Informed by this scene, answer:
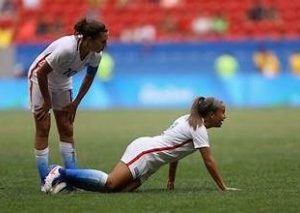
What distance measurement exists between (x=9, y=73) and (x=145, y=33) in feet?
18.5

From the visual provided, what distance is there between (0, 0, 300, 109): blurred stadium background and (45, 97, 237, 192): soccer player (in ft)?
58.6

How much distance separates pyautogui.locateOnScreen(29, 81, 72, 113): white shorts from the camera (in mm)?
10281

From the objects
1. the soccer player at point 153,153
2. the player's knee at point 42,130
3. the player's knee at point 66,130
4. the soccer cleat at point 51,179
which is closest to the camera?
the soccer player at point 153,153

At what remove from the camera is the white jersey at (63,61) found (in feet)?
32.8

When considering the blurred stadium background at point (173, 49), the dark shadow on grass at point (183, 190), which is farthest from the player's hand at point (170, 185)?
the blurred stadium background at point (173, 49)

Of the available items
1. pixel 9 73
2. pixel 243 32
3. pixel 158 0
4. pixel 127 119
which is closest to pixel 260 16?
pixel 243 32

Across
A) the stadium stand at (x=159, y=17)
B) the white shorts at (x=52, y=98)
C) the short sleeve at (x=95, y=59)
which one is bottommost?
the white shorts at (x=52, y=98)

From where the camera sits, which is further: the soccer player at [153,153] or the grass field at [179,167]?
the soccer player at [153,153]

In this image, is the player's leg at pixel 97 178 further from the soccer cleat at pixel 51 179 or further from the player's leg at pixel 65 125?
the player's leg at pixel 65 125

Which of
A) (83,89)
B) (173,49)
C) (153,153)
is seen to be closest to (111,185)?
(153,153)

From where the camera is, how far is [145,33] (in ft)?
111

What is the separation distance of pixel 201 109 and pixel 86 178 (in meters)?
1.42

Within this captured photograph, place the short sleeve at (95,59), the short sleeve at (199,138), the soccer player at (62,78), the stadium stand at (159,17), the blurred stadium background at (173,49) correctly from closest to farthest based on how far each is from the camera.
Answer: the short sleeve at (199,138) → the soccer player at (62,78) → the short sleeve at (95,59) → the blurred stadium background at (173,49) → the stadium stand at (159,17)

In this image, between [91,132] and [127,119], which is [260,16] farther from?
[91,132]
